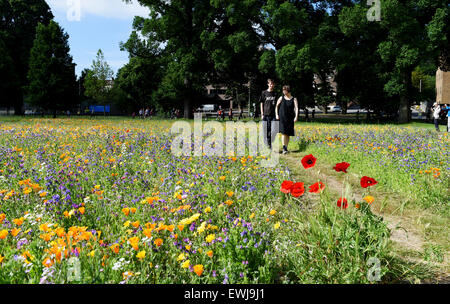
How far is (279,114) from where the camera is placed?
34.6 feet

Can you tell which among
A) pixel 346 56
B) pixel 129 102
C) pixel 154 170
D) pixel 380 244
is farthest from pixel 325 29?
pixel 129 102

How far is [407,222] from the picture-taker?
15.3 feet

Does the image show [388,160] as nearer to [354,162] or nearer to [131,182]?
[354,162]

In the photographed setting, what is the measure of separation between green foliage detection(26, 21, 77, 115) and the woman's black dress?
120 ft

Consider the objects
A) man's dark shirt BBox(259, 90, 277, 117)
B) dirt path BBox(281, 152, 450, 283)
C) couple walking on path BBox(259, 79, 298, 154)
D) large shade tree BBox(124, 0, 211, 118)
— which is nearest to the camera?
dirt path BBox(281, 152, 450, 283)

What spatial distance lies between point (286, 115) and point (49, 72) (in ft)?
125

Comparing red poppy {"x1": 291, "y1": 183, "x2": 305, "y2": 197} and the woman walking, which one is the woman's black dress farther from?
red poppy {"x1": 291, "y1": 183, "x2": 305, "y2": 197}

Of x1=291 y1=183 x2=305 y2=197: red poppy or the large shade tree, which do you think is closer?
x1=291 y1=183 x2=305 y2=197: red poppy

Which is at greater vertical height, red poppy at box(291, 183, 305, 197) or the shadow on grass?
red poppy at box(291, 183, 305, 197)

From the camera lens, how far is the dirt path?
10.5ft

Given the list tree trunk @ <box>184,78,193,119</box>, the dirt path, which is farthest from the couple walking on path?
tree trunk @ <box>184,78,193,119</box>

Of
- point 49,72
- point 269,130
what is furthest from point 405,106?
point 49,72

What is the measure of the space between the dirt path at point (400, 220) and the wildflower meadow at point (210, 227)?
3cm
